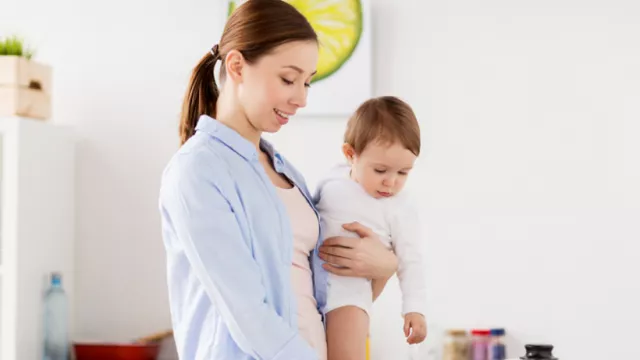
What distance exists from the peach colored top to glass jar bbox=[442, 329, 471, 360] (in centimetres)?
139

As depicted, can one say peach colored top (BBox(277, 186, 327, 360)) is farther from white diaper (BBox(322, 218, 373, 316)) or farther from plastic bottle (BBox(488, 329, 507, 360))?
plastic bottle (BBox(488, 329, 507, 360))

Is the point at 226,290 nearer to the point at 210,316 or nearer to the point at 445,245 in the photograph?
the point at 210,316

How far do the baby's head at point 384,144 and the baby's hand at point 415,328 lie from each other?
0.85 ft

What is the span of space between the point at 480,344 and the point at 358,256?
4.62 feet

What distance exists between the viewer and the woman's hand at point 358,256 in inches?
62.9

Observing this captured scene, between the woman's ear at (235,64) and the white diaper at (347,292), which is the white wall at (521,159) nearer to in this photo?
the white diaper at (347,292)

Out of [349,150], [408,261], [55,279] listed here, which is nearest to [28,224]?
[55,279]

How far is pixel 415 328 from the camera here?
5.77ft

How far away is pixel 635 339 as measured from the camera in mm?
2902

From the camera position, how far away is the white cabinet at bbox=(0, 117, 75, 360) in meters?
2.70

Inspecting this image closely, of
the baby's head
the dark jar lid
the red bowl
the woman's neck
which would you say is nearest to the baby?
the baby's head

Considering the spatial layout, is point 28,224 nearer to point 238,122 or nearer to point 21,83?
point 21,83

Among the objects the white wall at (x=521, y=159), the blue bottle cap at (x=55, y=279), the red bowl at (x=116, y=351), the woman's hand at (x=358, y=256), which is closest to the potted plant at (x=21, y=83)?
the blue bottle cap at (x=55, y=279)

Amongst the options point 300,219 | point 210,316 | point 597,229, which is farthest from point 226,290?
point 597,229
